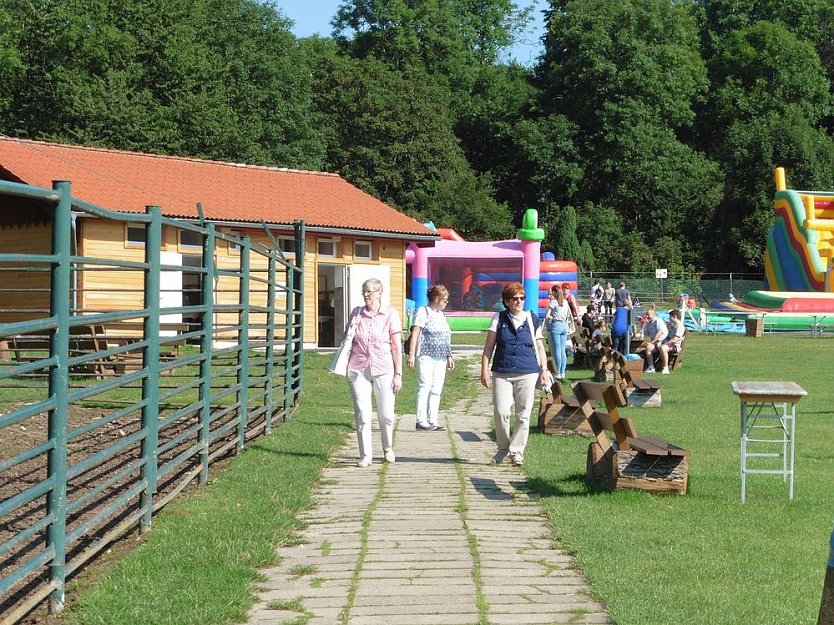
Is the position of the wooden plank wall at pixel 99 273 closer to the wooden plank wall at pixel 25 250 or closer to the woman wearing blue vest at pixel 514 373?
the wooden plank wall at pixel 25 250

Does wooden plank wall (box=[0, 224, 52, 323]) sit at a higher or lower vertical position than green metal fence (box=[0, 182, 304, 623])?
higher

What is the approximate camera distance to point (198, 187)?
98.2ft

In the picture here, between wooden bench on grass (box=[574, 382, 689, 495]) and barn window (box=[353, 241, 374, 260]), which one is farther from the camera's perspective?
barn window (box=[353, 241, 374, 260])

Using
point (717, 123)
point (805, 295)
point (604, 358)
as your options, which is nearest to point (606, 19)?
point (717, 123)

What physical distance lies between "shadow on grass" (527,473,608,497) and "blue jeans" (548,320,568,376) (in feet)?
37.1

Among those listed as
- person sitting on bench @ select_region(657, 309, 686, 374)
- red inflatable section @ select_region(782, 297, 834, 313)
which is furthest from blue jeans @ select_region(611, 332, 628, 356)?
red inflatable section @ select_region(782, 297, 834, 313)

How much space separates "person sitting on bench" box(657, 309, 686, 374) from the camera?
75.8 ft

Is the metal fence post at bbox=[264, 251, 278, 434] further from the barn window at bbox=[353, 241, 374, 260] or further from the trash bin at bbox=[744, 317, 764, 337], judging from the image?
the trash bin at bbox=[744, 317, 764, 337]

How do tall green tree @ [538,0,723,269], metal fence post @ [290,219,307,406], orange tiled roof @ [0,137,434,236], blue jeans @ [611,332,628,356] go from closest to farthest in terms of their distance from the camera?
metal fence post @ [290,219,307,406], blue jeans @ [611,332,628,356], orange tiled roof @ [0,137,434,236], tall green tree @ [538,0,723,269]

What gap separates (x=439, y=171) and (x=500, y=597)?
57.8 metres

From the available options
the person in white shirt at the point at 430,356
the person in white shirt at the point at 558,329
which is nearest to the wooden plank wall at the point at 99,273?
the person in white shirt at the point at 558,329

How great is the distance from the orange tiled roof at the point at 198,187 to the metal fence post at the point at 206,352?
1595 cm

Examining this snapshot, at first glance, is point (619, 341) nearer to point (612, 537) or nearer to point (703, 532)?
point (703, 532)

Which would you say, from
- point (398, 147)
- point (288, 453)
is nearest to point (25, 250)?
point (288, 453)
